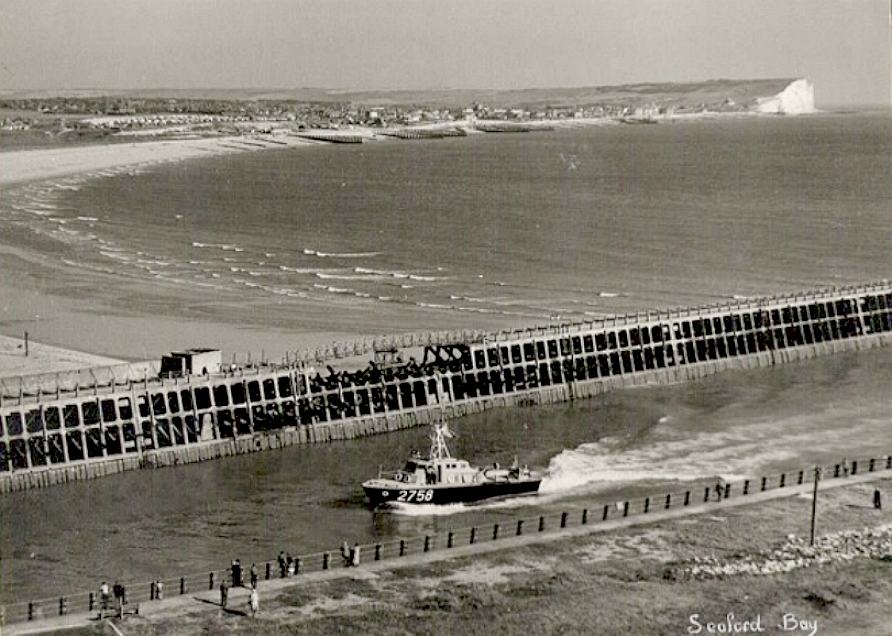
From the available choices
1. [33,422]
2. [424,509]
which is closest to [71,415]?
[33,422]

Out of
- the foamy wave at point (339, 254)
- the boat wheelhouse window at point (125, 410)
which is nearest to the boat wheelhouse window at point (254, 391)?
the boat wheelhouse window at point (125, 410)

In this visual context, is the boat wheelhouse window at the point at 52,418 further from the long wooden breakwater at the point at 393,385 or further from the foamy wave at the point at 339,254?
the foamy wave at the point at 339,254

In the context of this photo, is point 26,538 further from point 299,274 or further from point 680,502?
point 299,274

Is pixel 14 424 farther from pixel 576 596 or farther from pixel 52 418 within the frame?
pixel 576 596

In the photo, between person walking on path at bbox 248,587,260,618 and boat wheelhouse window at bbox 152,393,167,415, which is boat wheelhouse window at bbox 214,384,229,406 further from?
person walking on path at bbox 248,587,260,618

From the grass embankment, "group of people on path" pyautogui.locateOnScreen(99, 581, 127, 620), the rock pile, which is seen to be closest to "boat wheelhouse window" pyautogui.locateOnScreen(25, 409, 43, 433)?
"group of people on path" pyautogui.locateOnScreen(99, 581, 127, 620)
